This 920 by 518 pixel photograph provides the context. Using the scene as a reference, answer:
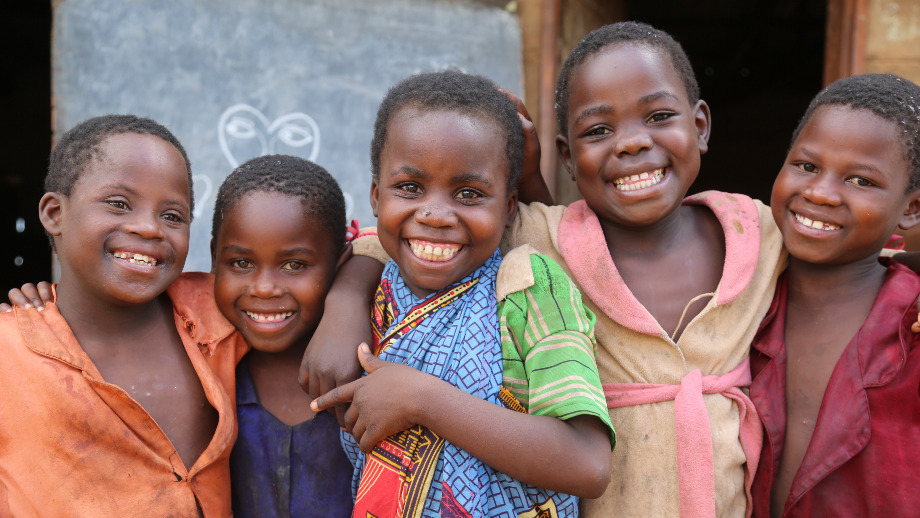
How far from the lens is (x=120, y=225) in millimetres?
1644

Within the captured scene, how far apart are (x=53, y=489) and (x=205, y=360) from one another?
0.42 m

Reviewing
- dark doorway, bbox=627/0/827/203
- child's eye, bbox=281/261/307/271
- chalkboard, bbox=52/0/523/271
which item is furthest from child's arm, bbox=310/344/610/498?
dark doorway, bbox=627/0/827/203

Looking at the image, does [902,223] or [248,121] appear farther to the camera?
[248,121]

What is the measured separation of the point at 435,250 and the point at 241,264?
1.85 feet

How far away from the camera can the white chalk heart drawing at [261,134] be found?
9.19 ft

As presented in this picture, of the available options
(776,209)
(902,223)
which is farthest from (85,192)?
(902,223)

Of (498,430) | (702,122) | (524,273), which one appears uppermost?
(702,122)

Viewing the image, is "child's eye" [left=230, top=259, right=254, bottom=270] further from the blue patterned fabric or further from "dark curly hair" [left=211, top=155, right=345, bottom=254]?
the blue patterned fabric

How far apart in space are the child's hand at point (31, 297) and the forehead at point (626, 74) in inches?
56.0

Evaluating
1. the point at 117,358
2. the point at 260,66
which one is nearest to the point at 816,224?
the point at 117,358

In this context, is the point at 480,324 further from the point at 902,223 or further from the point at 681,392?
the point at 902,223

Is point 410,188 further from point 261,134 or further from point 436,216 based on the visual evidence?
point 261,134

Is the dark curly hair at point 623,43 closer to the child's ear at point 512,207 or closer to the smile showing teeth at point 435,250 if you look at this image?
the child's ear at point 512,207

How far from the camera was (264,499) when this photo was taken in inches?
69.7
